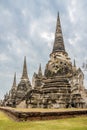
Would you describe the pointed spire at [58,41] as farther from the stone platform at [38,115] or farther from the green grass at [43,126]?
the green grass at [43,126]

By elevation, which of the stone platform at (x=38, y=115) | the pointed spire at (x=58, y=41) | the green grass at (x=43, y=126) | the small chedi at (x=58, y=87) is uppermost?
the pointed spire at (x=58, y=41)

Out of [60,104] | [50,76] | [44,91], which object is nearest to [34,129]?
[60,104]

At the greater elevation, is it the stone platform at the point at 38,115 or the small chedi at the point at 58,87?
the small chedi at the point at 58,87

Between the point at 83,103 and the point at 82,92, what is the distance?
3755 millimetres

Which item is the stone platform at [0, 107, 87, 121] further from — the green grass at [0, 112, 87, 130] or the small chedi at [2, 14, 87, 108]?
the small chedi at [2, 14, 87, 108]

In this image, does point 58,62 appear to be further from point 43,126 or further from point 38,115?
point 43,126

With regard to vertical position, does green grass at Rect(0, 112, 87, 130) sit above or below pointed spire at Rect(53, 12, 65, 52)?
below

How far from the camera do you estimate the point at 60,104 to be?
121 ft

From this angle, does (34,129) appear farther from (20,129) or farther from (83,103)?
(83,103)

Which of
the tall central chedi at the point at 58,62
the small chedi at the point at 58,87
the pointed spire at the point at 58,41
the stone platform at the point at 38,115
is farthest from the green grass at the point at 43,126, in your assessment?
the pointed spire at the point at 58,41

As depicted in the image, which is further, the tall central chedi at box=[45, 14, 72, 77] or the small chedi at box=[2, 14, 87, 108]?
the tall central chedi at box=[45, 14, 72, 77]

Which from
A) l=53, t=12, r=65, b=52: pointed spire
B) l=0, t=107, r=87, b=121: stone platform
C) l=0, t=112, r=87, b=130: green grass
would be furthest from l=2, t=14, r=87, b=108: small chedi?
l=0, t=112, r=87, b=130: green grass

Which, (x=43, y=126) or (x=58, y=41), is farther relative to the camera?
(x=58, y=41)

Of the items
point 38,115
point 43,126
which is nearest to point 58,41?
point 38,115
